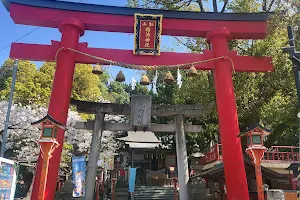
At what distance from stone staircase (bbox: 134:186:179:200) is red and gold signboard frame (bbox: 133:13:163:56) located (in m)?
10.2

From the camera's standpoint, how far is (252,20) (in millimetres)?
11383

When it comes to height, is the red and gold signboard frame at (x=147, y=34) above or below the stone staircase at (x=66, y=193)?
above

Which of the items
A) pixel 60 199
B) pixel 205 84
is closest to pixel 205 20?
pixel 205 84

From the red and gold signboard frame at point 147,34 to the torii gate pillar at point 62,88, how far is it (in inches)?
84.5

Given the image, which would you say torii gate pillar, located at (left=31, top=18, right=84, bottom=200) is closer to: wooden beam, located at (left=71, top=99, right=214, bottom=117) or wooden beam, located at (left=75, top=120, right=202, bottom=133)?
wooden beam, located at (left=71, top=99, right=214, bottom=117)

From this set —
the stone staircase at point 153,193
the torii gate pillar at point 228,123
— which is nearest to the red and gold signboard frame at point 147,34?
the torii gate pillar at point 228,123

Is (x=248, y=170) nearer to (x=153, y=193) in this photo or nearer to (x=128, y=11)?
(x=153, y=193)

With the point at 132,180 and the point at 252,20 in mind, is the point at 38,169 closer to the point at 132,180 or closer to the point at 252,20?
the point at 132,180

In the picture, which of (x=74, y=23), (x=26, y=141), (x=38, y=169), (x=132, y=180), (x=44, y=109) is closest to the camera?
(x=38, y=169)

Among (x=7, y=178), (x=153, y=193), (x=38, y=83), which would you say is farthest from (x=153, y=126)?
(x=38, y=83)

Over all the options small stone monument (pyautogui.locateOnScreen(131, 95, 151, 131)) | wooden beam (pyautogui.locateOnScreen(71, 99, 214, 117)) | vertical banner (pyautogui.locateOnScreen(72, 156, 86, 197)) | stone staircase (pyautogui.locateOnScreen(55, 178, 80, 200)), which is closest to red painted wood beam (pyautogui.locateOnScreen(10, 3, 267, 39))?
small stone monument (pyautogui.locateOnScreen(131, 95, 151, 131))

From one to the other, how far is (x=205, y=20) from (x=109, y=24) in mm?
3793

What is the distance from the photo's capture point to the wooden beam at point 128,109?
13.2 m

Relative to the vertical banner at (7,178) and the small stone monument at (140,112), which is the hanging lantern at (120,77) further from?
the vertical banner at (7,178)
